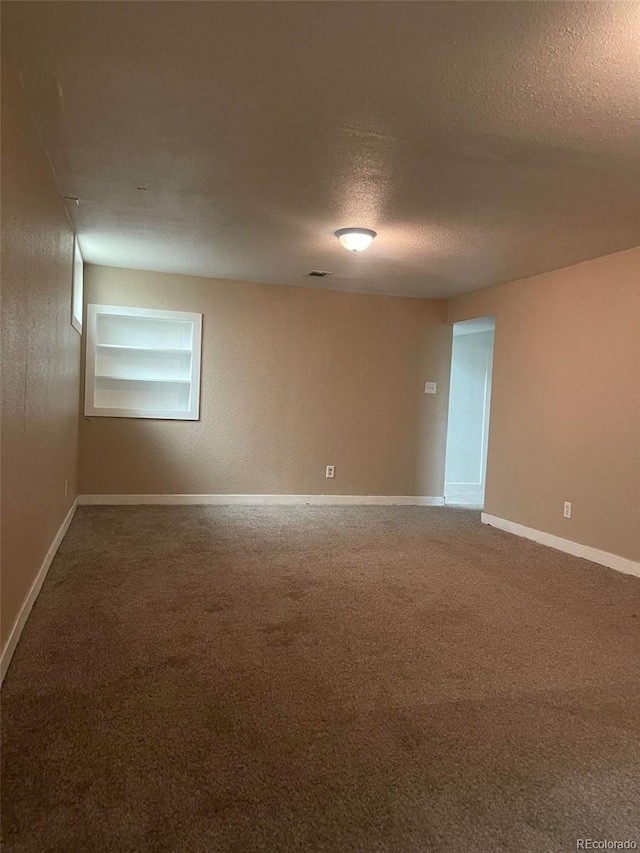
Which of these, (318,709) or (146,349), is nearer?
(318,709)

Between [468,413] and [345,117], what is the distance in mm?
5707

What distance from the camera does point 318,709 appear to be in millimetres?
2029

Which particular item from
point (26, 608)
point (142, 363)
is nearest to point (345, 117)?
point (26, 608)

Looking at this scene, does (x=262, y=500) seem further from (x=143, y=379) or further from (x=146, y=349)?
(x=146, y=349)

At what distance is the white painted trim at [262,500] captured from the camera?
219 inches

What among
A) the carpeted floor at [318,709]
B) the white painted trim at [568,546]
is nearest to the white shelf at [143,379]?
the carpeted floor at [318,709]

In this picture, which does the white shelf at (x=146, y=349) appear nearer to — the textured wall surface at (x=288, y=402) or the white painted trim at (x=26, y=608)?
the textured wall surface at (x=288, y=402)

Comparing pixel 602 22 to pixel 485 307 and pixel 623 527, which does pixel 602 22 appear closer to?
pixel 623 527

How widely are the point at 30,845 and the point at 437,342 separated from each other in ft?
18.8

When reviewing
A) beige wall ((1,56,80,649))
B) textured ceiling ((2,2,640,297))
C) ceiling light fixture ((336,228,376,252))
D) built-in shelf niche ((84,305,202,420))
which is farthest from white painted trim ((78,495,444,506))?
ceiling light fixture ((336,228,376,252))

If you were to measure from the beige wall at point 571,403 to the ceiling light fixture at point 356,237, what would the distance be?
5.85ft

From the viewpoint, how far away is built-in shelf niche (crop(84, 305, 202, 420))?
548 cm

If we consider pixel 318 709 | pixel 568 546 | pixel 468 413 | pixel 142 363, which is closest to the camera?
pixel 318 709

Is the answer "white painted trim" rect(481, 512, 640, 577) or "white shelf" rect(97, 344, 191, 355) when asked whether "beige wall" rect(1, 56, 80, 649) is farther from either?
"white painted trim" rect(481, 512, 640, 577)
